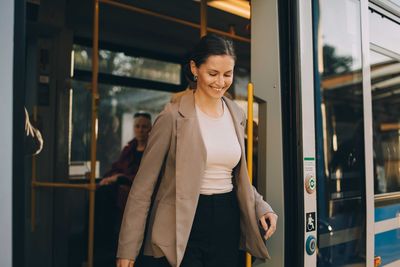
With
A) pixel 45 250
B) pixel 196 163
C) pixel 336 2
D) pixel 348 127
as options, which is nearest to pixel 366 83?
pixel 348 127

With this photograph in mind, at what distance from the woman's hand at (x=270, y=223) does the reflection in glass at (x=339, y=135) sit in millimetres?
346

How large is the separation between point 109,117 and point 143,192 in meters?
3.48

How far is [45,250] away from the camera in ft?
13.8

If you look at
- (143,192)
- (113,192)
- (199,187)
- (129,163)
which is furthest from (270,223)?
(113,192)

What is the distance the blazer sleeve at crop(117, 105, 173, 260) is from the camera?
179cm

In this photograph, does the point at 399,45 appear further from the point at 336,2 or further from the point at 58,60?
the point at 58,60

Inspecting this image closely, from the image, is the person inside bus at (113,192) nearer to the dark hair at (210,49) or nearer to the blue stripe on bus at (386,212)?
the blue stripe on bus at (386,212)

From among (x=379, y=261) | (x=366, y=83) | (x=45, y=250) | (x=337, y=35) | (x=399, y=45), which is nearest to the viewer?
(x=337, y=35)

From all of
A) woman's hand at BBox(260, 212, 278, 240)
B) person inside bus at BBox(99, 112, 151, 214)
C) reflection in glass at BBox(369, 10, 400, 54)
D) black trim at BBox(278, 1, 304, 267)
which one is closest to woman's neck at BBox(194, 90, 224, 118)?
black trim at BBox(278, 1, 304, 267)

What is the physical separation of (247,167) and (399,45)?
1.77m

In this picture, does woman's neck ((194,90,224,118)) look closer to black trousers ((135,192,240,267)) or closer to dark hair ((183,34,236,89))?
dark hair ((183,34,236,89))

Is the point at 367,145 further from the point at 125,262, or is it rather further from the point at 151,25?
the point at 151,25

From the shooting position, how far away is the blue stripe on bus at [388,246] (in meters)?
2.73

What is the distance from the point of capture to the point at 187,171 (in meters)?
1.83
